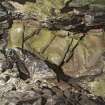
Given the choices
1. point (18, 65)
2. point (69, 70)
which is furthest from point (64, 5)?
point (18, 65)

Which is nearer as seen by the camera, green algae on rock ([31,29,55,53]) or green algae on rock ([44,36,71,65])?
green algae on rock ([44,36,71,65])

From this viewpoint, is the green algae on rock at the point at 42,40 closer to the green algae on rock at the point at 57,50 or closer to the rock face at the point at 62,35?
the rock face at the point at 62,35

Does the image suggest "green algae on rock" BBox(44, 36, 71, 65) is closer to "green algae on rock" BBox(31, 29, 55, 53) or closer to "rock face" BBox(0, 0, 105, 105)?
"rock face" BBox(0, 0, 105, 105)

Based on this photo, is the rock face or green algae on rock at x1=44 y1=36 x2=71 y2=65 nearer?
the rock face

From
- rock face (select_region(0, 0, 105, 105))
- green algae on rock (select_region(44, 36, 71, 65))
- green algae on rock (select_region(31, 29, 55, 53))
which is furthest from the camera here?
green algae on rock (select_region(31, 29, 55, 53))

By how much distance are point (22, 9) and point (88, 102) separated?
32.2 feet

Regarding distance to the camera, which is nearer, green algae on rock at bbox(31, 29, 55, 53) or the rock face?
the rock face

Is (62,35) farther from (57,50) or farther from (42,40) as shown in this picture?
(42,40)

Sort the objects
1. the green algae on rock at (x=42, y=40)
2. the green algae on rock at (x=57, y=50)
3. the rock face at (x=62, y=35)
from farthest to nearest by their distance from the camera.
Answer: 1. the green algae on rock at (x=42, y=40)
2. the green algae on rock at (x=57, y=50)
3. the rock face at (x=62, y=35)

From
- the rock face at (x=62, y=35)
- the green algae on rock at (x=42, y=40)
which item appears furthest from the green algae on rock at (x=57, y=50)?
the green algae on rock at (x=42, y=40)

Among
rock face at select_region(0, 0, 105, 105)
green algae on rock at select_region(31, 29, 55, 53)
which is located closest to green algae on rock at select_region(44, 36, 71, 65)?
rock face at select_region(0, 0, 105, 105)

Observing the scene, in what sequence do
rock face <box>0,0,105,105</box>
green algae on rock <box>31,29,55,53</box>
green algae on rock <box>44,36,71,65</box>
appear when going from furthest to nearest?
1. green algae on rock <box>31,29,55,53</box>
2. green algae on rock <box>44,36,71,65</box>
3. rock face <box>0,0,105,105</box>

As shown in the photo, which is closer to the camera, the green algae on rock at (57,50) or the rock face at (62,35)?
the rock face at (62,35)

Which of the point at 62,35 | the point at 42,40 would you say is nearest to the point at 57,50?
the point at 62,35
